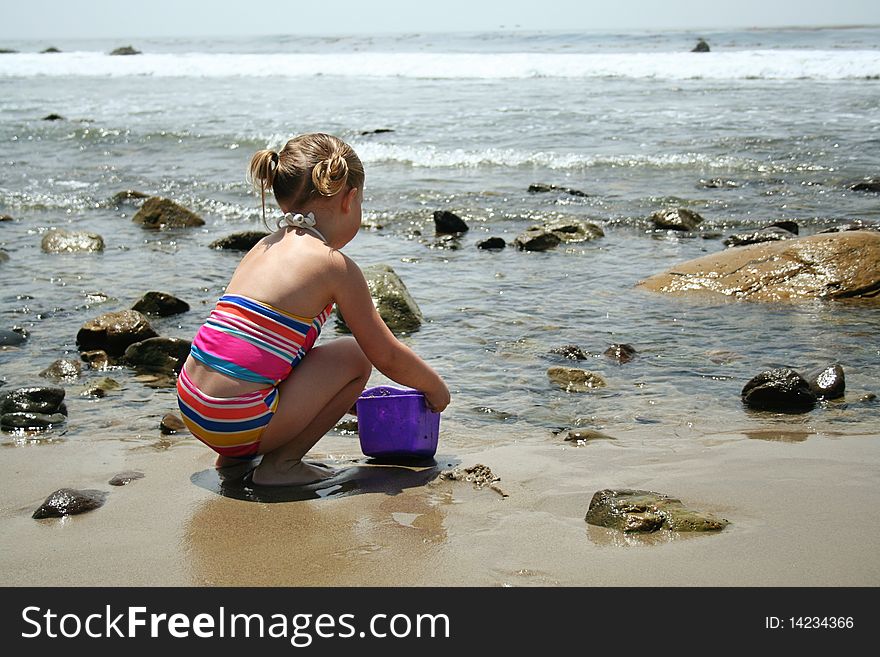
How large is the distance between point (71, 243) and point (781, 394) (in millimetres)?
6197

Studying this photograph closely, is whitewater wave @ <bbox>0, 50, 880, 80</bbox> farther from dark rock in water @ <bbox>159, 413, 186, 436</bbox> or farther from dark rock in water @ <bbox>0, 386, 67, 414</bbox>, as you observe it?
dark rock in water @ <bbox>0, 386, 67, 414</bbox>

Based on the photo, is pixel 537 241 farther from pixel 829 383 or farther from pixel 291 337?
pixel 291 337

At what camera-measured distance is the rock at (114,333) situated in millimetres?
5574

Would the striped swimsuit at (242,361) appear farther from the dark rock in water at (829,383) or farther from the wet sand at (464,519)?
the dark rock in water at (829,383)

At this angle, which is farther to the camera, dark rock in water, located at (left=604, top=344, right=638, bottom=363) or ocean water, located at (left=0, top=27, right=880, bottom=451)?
dark rock in water, located at (left=604, top=344, right=638, bottom=363)

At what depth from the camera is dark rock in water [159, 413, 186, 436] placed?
4402mm

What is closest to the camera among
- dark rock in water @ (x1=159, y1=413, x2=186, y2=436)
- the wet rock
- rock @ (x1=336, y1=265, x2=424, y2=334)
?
dark rock in water @ (x1=159, y1=413, x2=186, y2=436)

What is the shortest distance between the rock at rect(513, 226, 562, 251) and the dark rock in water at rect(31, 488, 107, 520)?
5535 millimetres

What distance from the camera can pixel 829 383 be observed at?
4.74 metres

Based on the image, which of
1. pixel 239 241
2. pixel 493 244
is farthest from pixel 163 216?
pixel 493 244

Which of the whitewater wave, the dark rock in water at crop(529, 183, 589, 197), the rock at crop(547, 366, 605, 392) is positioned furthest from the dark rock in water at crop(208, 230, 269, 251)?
the whitewater wave

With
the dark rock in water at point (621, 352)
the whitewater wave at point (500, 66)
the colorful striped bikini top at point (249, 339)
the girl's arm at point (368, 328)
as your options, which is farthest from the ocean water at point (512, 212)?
the colorful striped bikini top at point (249, 339)

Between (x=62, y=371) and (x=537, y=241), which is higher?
(x=537, y=241)
